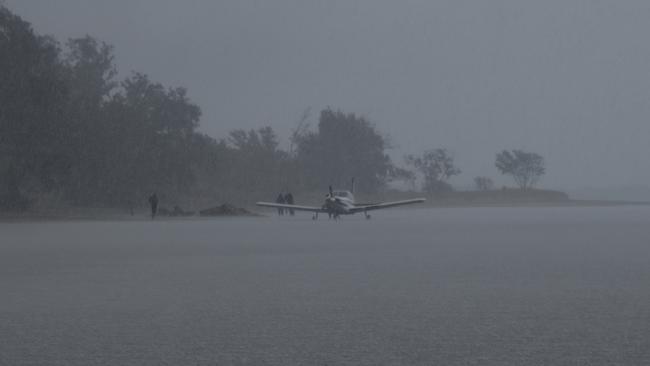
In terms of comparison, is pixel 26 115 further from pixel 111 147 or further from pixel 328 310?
pixel 328 310

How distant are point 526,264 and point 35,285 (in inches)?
258

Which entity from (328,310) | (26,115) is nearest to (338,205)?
(26,115)

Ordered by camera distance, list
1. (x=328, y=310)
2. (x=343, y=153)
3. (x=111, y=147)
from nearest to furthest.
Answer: (x=328, y=310) < (x=111, y=147) < (x=343, y=153)

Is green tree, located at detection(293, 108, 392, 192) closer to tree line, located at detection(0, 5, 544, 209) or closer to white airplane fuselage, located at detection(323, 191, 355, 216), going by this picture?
tree line, located at detection(0, 5, 544, 209)

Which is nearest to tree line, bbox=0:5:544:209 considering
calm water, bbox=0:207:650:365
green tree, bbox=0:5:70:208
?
green tree, bbox=0:5:70:208

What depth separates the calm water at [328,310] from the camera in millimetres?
4809

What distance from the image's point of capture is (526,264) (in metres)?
11.6

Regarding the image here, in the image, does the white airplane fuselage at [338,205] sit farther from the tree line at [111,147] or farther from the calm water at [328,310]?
the calm water at [328,310]

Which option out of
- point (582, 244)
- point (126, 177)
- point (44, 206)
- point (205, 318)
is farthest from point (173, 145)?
point (205, 318)

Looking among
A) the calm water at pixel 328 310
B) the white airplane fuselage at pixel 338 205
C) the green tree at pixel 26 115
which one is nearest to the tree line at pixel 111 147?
the green tree at pixel 26 115

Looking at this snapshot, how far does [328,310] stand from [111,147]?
46.4 m

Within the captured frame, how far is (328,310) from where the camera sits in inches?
267

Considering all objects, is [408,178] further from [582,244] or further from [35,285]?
[35,285]

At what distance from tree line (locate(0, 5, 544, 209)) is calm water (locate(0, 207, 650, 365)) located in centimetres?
2926
